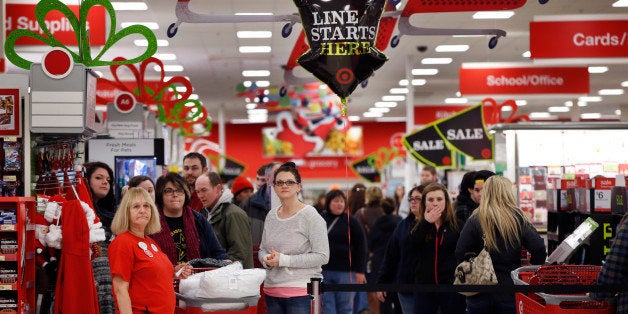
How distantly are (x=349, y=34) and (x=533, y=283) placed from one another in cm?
216

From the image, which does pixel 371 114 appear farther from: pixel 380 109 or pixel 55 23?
pixel 55 23

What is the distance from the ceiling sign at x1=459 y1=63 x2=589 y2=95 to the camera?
13.6 m

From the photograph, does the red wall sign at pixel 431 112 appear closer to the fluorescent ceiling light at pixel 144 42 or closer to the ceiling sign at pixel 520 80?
the ceiling sign at pixel 520 80

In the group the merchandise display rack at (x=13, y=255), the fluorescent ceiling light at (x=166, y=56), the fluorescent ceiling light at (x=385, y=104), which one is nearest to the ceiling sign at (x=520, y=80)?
the fluorescent ceiling light at (x=166, y=56)

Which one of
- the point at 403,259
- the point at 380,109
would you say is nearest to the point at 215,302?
the point at 403,259

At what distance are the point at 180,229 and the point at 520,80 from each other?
9474mm

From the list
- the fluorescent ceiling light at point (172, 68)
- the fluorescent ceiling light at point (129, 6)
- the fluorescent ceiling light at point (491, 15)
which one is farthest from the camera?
the fluorescent ceiling light at point (172, 68)

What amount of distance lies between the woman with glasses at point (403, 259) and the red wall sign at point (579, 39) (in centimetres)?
363

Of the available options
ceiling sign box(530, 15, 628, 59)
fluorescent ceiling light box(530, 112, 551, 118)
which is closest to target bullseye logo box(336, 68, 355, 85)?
ceiling sign box(530, 15, 628, 59)

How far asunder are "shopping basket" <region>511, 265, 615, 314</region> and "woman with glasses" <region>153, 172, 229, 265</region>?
1820 millimetres

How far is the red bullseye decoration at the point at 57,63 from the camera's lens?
17.9 ft

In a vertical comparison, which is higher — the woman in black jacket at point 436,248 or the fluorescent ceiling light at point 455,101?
the fluorescent ceiling light at point 455,101

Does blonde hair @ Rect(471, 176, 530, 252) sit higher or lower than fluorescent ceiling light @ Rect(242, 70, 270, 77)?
lower

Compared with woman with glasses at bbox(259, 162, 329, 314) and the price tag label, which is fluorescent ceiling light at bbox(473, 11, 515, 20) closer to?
the price tag label
